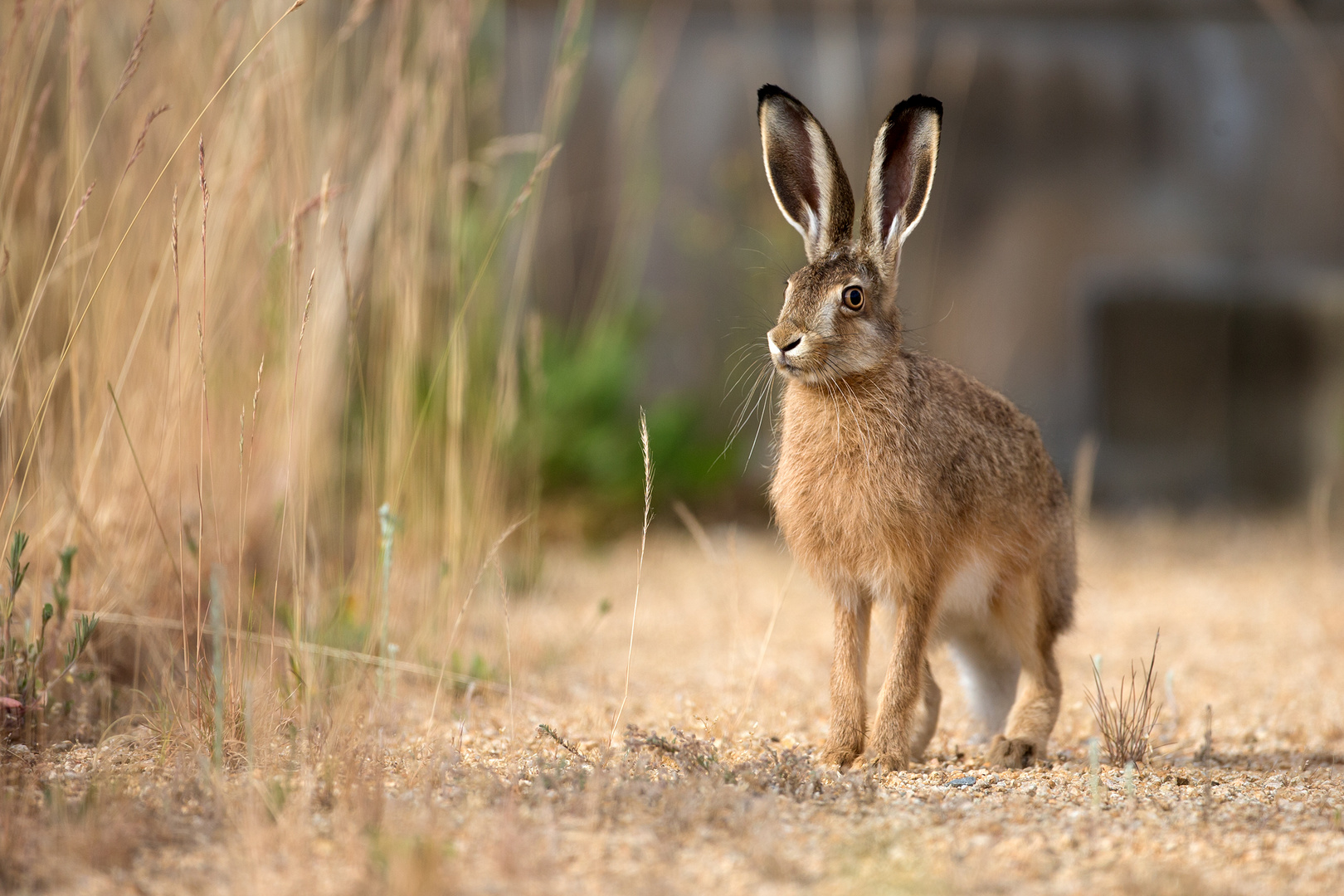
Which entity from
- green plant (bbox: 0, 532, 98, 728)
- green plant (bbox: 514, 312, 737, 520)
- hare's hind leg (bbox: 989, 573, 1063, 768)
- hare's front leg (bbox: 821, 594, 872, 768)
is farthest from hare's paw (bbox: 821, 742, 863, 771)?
green plant (bbox: 514, 312, 737, 520)

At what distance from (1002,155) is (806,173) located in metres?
4.37

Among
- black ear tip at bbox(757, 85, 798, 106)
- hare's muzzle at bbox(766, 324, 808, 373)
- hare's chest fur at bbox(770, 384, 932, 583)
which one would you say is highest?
black ear tip at bbox(757, 85, 798, 106)

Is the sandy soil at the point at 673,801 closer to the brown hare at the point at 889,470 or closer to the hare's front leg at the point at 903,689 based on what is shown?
the hare's front leg at the point at 903,689

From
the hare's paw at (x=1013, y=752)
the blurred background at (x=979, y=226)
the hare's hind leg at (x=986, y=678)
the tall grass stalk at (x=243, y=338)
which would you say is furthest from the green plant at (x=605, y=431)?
the hare's paw at (x=1013, y=752)

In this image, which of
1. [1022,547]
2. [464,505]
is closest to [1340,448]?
[1022,547]

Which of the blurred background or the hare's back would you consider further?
the blurred background

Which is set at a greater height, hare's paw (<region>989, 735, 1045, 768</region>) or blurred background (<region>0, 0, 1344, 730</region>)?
blurred background (<region>0, 0, 1344, 730</region>)

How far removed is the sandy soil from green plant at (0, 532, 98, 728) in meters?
0.13

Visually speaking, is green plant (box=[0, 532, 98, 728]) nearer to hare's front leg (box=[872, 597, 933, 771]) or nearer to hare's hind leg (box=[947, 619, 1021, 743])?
hare's front leg (box=[872, 597, 933, 771])

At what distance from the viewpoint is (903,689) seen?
2701 millimetres

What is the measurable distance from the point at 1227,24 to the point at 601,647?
525cm

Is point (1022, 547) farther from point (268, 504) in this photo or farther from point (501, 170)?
point (501, 170)

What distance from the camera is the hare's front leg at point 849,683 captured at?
272cm

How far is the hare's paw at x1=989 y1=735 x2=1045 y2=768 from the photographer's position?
9.11 feet
